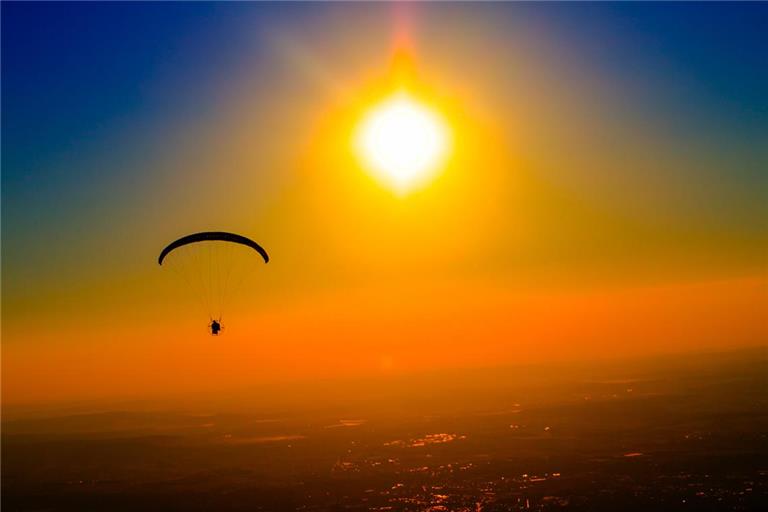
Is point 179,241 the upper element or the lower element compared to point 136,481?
upper

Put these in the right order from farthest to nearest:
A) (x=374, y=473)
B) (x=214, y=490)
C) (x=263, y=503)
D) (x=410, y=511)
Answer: (x=374, y=473)
(x=214, y=490)
(x=263, y=503)
(x=410, y=511)

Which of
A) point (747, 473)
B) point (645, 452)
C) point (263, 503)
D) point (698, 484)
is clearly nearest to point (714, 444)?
point (645, 452)

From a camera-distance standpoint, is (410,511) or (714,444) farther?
(714,444)

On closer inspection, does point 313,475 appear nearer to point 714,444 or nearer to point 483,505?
point 483,505

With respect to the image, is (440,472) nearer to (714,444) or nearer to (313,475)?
(313,475)

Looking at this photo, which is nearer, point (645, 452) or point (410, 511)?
point (410, 511)

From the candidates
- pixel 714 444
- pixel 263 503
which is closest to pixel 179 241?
pixel 263 503

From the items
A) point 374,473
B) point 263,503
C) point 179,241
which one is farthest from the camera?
point 374,473

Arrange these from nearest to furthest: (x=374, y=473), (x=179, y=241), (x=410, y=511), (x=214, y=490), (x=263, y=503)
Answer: (x=179, y=241)
(x=410, y=511)
(x=263, y=503)
(x=214, y=490)
(x=374, y=473)

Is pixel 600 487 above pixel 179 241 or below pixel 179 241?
below
